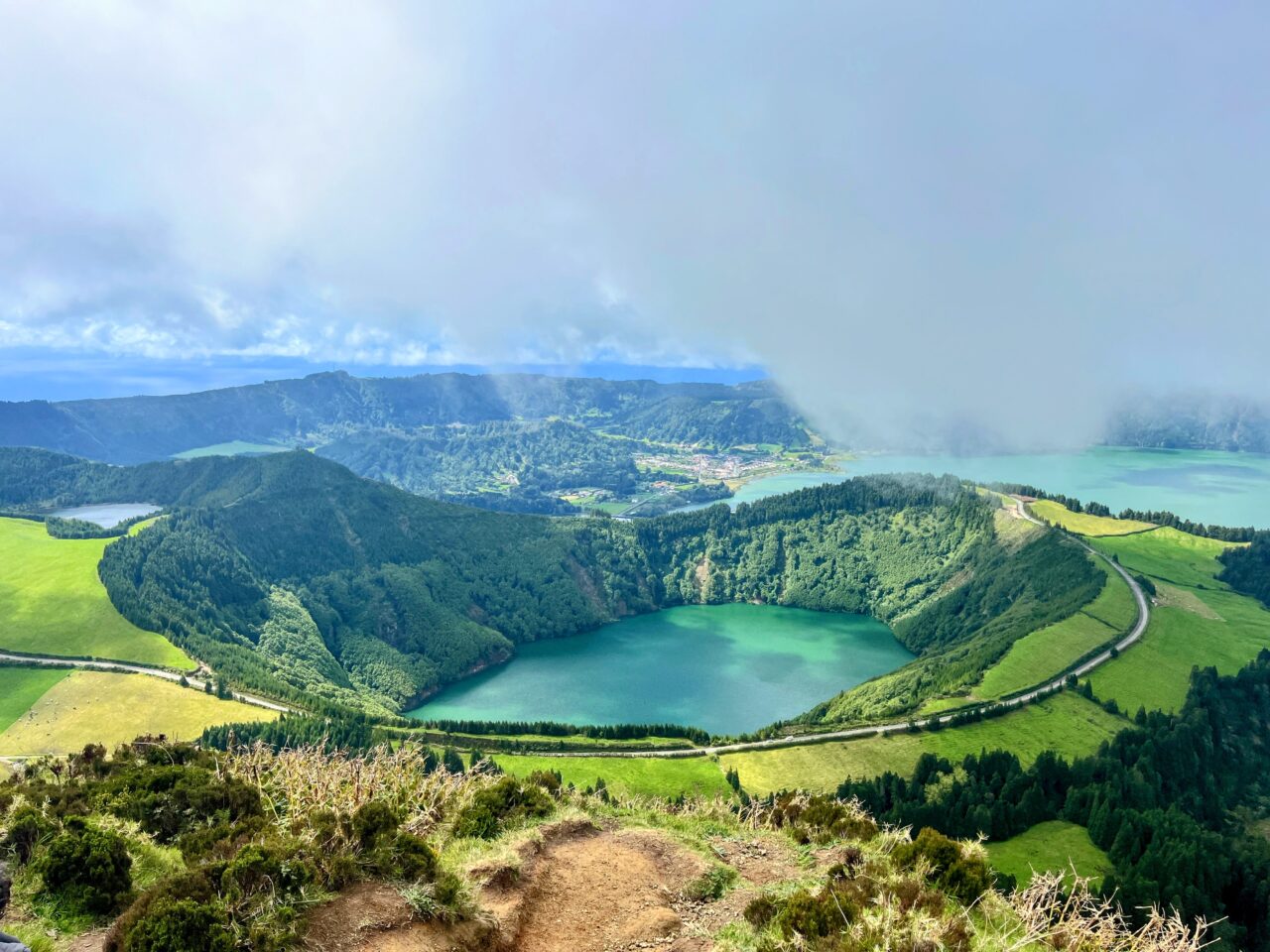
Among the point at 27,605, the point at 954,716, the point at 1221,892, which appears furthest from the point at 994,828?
the point at 27,605

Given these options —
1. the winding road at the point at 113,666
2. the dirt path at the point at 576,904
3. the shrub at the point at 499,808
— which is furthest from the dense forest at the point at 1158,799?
the winding road at the point at 113,666

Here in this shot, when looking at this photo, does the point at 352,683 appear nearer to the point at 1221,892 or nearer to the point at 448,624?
the point at 448,624

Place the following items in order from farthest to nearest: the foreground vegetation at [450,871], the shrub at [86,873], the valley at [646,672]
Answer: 1. the valley at [646,672]
2. the shrub at [86,873]
3. the foreground vegetation at [450,871]

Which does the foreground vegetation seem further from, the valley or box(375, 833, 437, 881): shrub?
the valley

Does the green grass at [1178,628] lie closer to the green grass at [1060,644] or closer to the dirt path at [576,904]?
the green grass at [1060,644]

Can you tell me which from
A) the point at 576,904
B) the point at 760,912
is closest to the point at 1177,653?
the point at 760,912

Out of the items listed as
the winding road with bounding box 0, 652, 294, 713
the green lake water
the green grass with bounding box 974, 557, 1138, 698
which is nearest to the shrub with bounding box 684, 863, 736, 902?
the green lake water
